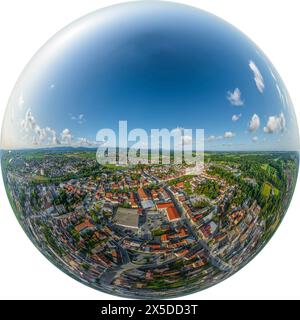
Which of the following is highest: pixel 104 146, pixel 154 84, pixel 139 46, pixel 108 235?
pixel 139 46

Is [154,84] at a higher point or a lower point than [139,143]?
higher

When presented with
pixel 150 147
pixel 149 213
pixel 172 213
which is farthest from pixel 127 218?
pixel 150 147

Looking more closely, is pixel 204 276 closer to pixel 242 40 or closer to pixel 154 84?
pixel 154 84

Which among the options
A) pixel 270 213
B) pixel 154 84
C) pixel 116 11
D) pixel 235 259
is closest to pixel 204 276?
pixel 235 259

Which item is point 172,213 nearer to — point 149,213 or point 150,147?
point 149,213

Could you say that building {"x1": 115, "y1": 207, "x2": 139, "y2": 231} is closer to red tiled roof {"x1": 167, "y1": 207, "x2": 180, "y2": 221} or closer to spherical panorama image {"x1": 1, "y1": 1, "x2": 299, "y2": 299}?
spherical panorama image {"x1": 1, "y1": 1, "x2": 299, "y2": 299}

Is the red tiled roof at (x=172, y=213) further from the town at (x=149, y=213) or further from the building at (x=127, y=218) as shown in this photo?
the building at (x=127, y=218)
